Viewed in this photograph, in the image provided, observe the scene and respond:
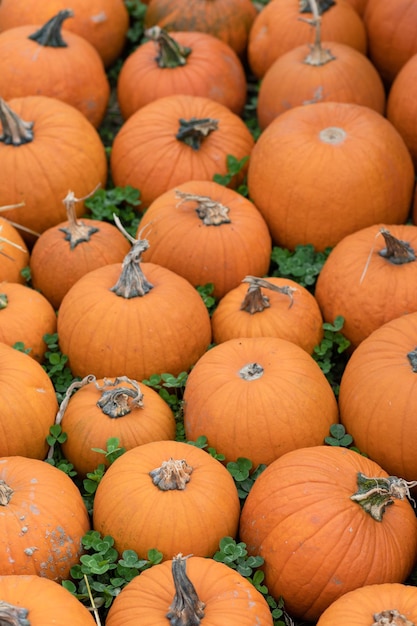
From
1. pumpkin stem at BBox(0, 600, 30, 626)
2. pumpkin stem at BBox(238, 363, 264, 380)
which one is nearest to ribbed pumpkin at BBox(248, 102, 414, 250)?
pumpkin stem at BBox(238, 363, 264, 380)

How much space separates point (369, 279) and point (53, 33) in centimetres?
263

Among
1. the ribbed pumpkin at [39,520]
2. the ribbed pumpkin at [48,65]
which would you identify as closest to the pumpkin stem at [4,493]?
the ribbed pumpkin at [39,520]

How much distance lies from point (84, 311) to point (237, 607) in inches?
64.1

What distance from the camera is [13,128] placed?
182 inches

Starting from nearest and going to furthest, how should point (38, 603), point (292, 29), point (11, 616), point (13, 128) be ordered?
point (11, 616), point (38, 603), point (13, 128), point (292, 29)

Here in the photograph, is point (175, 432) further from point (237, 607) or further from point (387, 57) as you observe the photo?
point (387, 57)

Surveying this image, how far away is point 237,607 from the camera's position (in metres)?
2.78

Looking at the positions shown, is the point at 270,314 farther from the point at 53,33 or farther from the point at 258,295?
the point at 53,33

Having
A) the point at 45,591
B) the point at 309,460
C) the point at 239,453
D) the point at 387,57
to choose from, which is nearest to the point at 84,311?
the point at 239,453

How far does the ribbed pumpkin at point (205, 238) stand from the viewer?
14.2 feet

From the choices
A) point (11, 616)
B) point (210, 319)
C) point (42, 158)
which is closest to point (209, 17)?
point (42, 158)

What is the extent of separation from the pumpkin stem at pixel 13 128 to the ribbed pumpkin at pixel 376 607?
9.80 ft

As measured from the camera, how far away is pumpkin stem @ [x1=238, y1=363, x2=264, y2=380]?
11.7ft

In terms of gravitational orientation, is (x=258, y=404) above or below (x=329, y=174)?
below
